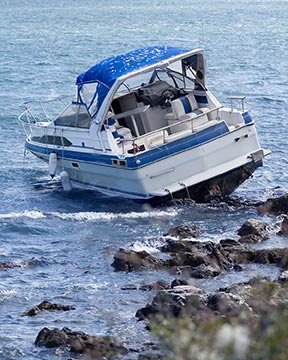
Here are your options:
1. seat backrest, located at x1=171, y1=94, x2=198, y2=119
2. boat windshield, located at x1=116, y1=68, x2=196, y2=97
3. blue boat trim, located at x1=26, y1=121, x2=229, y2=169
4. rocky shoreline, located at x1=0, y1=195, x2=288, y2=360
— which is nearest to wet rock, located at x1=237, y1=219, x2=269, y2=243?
rocky shoreline, located at x1=0, y1=195, x2=288, y2=360

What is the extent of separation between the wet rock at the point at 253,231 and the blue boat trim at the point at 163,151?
3.07 metres

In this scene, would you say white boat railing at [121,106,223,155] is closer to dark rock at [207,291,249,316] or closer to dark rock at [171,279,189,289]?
dark rock at [171,279,189,289]

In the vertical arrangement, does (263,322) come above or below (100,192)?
above

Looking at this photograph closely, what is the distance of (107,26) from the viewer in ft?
253

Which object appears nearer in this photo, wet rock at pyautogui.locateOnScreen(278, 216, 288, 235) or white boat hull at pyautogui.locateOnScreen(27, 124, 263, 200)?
wet rock at pyautogui.locateOnScreen(278, 216, 288, 235)

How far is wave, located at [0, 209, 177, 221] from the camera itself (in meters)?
26.2

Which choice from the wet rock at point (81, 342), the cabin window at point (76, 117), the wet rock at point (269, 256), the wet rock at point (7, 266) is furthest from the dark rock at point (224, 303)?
the cabin window at point (76, 117)

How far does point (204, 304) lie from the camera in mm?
17766

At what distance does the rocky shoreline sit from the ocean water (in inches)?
11.5

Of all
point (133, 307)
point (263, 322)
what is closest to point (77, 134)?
point (133, 307)

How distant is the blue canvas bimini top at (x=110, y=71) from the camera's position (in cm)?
2741

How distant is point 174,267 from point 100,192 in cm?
697

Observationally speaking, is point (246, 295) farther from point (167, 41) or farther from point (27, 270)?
Result: point (167, 41)

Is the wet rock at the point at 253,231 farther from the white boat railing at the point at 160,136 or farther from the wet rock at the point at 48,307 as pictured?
the wet rock at the point at 48,307
